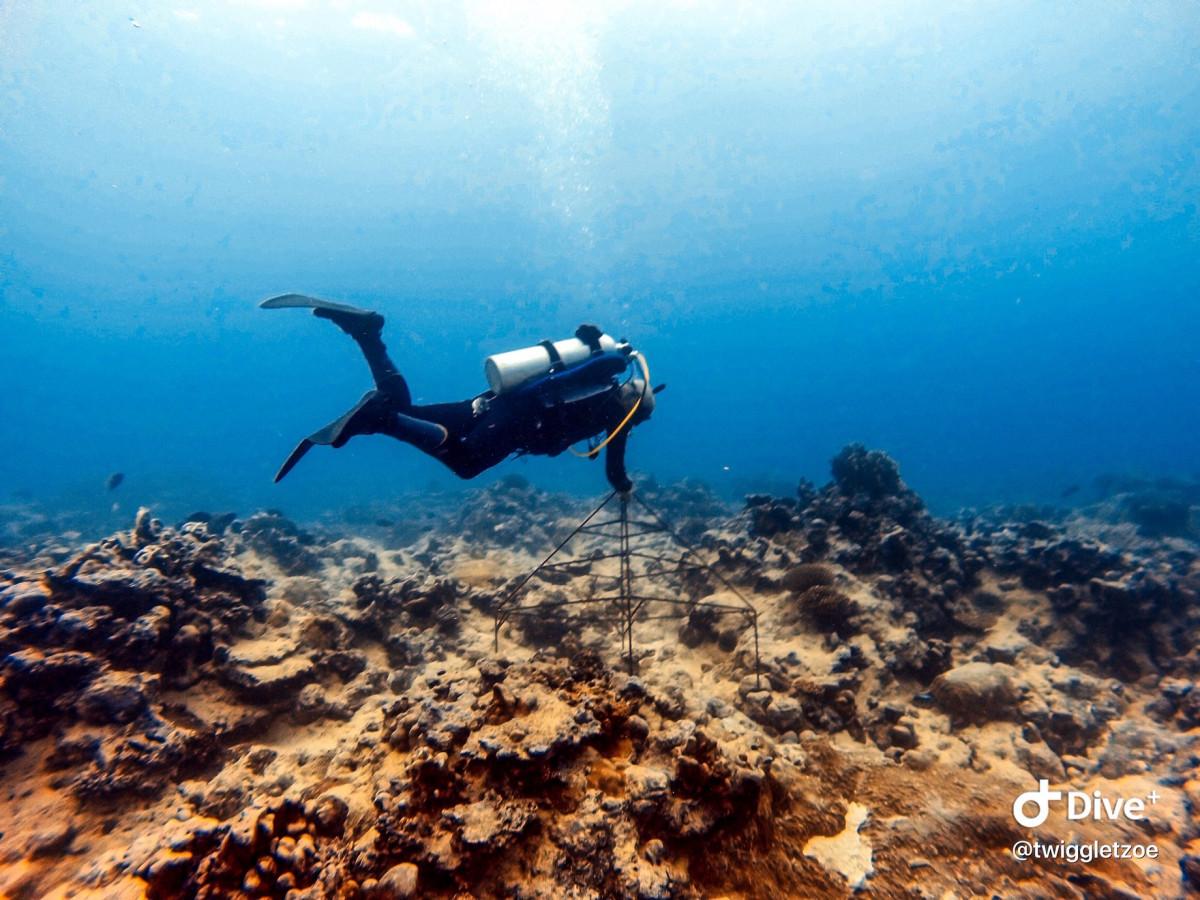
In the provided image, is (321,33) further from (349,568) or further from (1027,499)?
(1027,499)

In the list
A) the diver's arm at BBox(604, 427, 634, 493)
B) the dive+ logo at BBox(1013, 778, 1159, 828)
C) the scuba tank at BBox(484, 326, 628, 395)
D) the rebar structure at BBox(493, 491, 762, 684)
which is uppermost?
the scuba tank at BBox(484, 326, 628, 395)

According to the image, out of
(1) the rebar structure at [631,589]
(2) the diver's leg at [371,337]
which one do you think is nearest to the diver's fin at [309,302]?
(2) the diver's leg at [371,337]

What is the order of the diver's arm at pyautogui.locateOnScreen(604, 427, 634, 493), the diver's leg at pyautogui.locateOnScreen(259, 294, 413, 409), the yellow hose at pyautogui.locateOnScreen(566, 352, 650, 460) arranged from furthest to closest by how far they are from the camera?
1. the diver's leg at pyautogui.locateOnScreen(259, 294, 413, 409)
2. the diver's arm at pyautogui.locateOnScreen(604, 427, 634, 493)
3. the yellow hose at pyautogui.locateOnScreen(566, 352, 650, 460)

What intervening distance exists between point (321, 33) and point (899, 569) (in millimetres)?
67219

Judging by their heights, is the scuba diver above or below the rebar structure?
above

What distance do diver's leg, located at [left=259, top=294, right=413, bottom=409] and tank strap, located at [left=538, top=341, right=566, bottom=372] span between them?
205 centimetres

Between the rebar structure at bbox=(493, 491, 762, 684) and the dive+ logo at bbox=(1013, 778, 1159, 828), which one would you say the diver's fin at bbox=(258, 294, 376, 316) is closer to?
the rebar structure at bbox=(493, 491, 762, 684)

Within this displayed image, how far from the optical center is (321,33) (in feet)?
161

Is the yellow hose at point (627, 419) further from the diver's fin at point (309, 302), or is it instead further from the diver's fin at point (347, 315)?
the diver's fin at point (309, 302)

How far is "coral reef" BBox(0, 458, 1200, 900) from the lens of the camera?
2912mm

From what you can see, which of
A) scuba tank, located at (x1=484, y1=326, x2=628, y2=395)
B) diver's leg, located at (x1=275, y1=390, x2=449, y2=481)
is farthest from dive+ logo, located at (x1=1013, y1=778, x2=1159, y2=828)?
diver's leg, located at (x1=275, y1=390, x2=449, y2=481)

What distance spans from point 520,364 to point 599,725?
470 cm

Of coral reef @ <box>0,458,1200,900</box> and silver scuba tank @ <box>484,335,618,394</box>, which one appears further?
silver scuba tank @ <box>484,335,618,394</box>

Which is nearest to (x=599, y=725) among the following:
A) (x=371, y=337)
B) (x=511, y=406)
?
(x=511, y=406)
